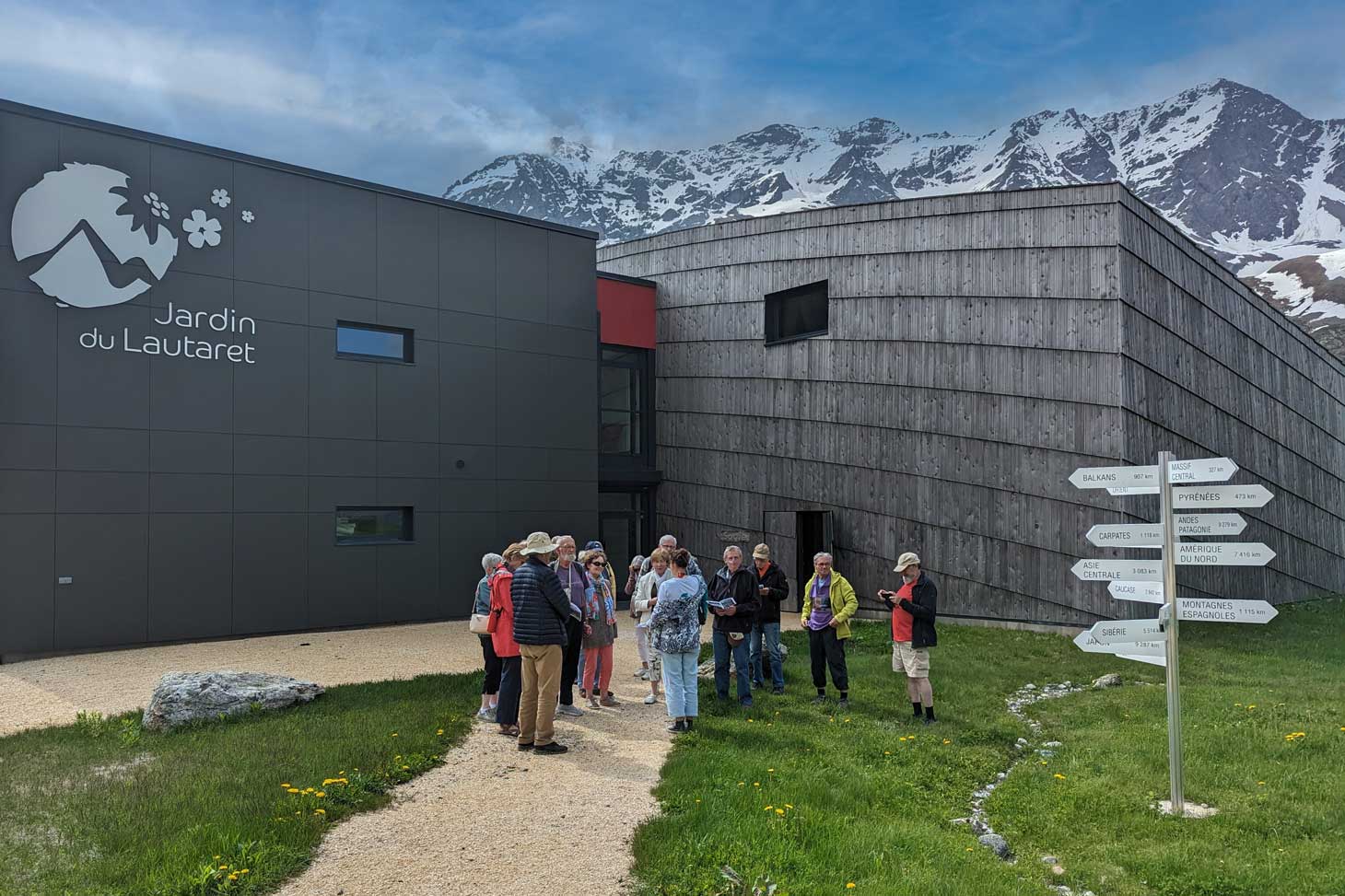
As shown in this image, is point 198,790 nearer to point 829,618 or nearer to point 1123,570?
point 829,618

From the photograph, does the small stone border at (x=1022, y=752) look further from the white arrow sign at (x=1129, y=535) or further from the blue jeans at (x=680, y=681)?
the blue jeans at (x=680, y=681)

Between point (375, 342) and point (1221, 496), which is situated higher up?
point (375, 342)

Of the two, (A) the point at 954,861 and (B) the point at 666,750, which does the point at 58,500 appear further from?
(A) the point at 954,861

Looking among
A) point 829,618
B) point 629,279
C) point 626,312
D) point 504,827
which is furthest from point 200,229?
point 504,827

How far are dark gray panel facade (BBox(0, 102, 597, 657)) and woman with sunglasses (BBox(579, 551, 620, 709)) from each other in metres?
7.49

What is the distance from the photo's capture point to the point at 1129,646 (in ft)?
20.5

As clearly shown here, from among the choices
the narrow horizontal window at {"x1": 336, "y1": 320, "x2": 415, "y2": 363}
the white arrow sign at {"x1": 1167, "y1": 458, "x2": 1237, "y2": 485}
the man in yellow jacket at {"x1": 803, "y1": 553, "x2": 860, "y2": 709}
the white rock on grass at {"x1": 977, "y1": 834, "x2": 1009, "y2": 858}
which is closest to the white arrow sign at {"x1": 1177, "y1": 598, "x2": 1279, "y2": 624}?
the white arrow sign at {"x1": 1167, "y1": 458, "x2": 1237, "y2": 485}

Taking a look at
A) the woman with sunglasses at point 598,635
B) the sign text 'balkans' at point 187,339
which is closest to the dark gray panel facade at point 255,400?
the sign text 'balkans' at point 187,339

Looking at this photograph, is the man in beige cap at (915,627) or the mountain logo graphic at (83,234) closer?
the man in beige cap at (915,627)

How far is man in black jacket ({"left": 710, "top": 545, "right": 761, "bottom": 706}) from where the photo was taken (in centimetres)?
911

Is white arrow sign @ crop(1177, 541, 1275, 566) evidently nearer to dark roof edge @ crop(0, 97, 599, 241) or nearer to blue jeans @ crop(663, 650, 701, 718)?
blue jeans @ crop(663, 650, 701, 718)

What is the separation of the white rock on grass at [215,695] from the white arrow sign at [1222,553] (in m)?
8.15

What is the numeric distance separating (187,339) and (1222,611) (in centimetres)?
1404

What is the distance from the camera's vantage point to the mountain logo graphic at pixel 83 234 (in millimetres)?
12781
